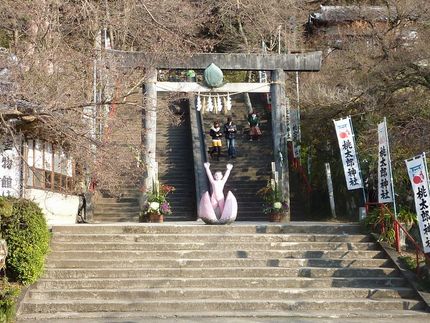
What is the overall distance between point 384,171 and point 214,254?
13.0ft

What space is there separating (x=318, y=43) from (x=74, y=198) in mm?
18020

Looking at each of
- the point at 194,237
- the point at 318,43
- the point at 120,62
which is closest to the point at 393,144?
the point at 194,237

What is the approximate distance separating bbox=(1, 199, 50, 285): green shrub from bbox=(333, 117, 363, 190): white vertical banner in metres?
7.64

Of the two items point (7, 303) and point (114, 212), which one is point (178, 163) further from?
point (7, 303)

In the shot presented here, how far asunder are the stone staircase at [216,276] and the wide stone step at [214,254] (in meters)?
0.02

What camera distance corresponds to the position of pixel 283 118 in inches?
731

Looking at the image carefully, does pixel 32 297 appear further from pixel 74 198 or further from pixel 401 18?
pixel 401 18

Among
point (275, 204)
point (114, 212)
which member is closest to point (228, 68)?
point (275, 204)

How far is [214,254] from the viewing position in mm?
12453

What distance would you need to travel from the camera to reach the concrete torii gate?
1764cm

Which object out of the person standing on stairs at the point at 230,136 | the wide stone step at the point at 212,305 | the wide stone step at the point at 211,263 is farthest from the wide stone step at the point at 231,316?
the person standing on stairs at the point at 230,136

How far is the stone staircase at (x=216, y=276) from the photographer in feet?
34.5

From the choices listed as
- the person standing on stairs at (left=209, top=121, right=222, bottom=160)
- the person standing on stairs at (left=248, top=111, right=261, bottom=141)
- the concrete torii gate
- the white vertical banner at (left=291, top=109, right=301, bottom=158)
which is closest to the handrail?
the concrete torii gate

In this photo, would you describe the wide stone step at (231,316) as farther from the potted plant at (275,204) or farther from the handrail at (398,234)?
the potted plant at (275,204)
